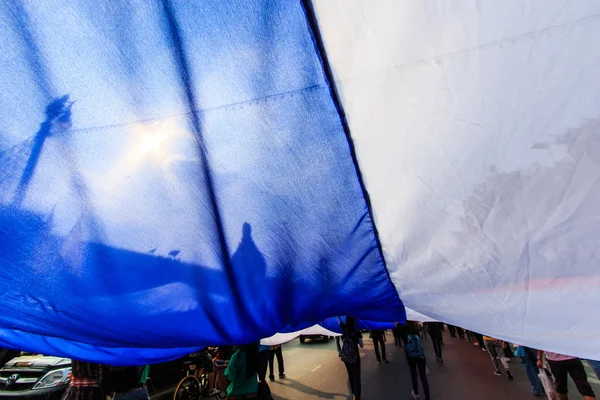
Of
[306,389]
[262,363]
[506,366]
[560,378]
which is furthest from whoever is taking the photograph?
[306,389]

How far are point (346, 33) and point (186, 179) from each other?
2.47ft

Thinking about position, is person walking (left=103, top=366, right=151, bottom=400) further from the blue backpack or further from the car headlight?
the blue backpack

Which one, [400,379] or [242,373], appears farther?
[400,379]

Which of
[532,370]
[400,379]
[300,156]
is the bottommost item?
[400,379]

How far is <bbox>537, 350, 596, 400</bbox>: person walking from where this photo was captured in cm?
376

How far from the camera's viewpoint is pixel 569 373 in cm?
388

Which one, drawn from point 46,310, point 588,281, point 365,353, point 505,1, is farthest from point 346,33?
point 365,353

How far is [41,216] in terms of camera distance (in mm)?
1104

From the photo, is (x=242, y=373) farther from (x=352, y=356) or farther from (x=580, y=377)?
(x=580, y=377)

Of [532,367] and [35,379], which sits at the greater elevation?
[35,379]

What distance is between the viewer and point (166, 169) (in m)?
1.12

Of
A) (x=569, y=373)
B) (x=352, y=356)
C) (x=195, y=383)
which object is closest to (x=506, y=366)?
(x=569, y=373)

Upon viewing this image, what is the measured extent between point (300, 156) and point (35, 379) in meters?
7.32

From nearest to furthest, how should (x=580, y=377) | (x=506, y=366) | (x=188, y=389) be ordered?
(x=580, y=377) → (x=188, y=389) → (x=506, y=366)
